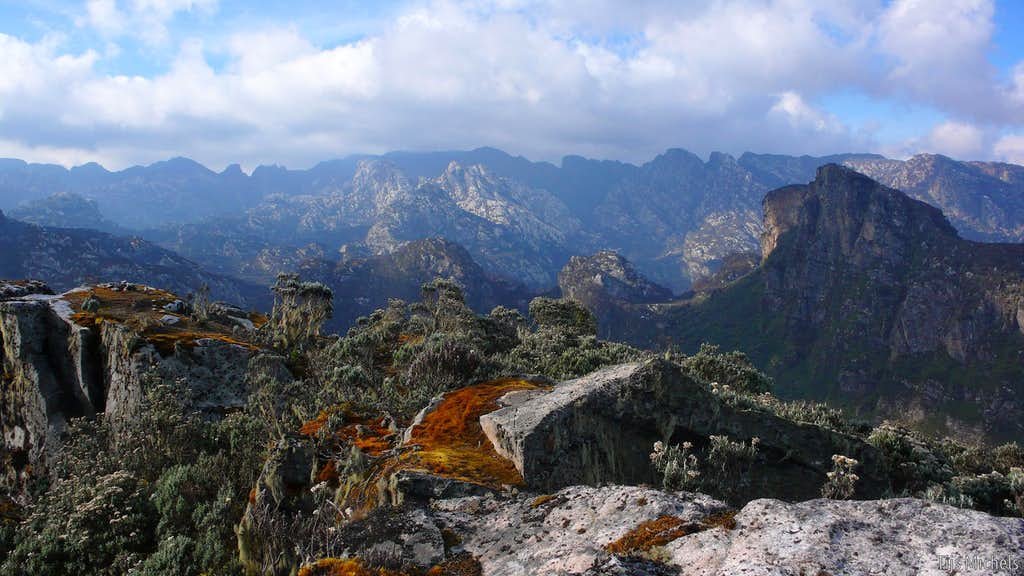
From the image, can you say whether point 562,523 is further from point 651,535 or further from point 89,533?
point 89,533

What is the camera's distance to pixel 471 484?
11.1 meters

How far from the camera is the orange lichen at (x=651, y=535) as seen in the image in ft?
24.1

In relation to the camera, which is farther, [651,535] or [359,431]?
[359,431]

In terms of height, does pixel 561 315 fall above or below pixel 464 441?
below

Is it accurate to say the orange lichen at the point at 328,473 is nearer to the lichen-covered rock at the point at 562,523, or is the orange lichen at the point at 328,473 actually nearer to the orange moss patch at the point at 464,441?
the orange moss patch at the point at 464,441

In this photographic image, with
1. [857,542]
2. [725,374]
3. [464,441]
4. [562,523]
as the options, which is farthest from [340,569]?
[725,374]

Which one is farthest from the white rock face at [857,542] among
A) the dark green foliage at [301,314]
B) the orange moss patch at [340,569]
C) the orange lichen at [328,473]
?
the dark green foliage at [301,314]

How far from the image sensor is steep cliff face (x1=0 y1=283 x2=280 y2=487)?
87.5ft

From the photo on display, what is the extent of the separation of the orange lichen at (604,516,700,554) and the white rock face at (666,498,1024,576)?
184 mm

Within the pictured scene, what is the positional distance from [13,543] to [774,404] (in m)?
25.6

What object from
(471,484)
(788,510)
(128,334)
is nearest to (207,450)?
(471,484)

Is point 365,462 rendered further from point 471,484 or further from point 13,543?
point 13,543

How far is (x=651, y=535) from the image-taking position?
757 cm

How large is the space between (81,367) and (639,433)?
97.7ft
